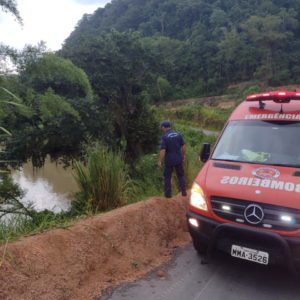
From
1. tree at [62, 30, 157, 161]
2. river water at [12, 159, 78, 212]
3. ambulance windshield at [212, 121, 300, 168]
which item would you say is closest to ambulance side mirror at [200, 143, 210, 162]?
ambulance windshield at [212, 121, 300, 168]

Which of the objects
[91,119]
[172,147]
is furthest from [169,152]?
[91,119]

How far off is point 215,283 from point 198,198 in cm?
98

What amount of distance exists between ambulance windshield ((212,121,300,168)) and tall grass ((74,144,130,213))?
6.82 feet

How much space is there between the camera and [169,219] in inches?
253

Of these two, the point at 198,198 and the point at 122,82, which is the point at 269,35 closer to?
the point at 122,82

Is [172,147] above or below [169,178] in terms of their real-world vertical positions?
above

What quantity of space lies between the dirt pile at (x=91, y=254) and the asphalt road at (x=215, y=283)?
278 mm

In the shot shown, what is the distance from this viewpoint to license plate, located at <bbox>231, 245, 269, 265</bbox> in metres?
4.21

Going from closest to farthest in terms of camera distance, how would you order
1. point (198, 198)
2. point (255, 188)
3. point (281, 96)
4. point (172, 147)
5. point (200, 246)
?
1. point (255, 188)
2. point (198, 198)
3. point (200, 246)
4. point (281, 96)
5. point (172, 147)

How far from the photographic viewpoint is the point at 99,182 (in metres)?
6.75

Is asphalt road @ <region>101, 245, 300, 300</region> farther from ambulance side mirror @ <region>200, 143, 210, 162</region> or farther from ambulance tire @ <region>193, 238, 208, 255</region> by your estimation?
ambulance side mirror @ <region>200, 143, 210, 162</region>

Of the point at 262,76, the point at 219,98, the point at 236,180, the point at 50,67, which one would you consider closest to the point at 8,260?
the point at 236,180

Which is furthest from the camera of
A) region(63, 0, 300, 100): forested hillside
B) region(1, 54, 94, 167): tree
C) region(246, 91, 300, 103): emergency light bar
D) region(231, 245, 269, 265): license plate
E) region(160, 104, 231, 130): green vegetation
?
region(63, 0, 300, 100): forested hillside

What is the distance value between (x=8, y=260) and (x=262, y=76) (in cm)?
6796
